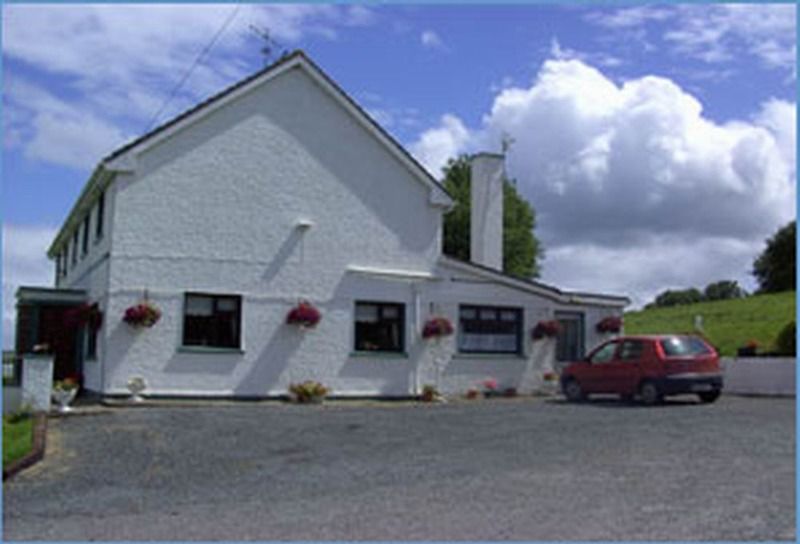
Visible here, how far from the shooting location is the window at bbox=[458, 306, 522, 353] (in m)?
26.4

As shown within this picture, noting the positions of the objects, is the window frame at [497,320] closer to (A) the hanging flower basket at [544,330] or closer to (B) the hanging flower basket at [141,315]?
(A) the hanging flower basket at [544,330]

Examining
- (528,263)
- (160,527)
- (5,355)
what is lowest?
(160,527)

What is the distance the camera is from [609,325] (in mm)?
28281

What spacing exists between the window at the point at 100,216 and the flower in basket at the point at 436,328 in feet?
26.8

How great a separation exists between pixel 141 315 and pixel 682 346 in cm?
1177

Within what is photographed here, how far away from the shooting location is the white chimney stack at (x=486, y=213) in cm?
2908

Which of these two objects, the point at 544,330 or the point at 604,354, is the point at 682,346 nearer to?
the point at 604,354

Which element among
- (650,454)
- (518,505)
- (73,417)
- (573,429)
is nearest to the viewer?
(518,505)

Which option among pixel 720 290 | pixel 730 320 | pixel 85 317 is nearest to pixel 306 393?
pixel 85 317

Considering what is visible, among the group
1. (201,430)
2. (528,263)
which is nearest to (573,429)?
(201,430)

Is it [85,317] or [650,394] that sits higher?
[85,317]

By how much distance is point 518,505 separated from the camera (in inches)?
398

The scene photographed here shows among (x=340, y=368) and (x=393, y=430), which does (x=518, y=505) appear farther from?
(x=340, y=368)

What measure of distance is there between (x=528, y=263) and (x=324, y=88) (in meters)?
33.4
